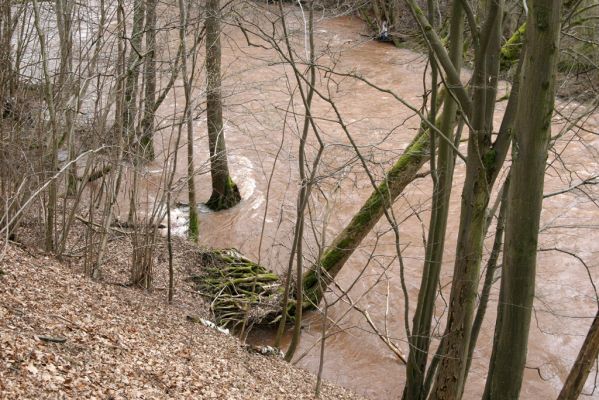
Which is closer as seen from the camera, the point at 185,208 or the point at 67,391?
the point at 67,391

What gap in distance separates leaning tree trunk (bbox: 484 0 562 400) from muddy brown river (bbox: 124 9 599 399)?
1.51 meters

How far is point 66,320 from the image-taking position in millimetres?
5859

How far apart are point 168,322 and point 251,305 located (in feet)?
8.99

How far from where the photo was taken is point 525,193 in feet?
16.5

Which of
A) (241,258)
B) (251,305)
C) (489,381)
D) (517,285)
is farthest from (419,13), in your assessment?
(241,258)

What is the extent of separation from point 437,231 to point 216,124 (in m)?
5.72

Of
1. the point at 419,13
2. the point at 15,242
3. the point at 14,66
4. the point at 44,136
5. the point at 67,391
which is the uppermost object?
the point at 419,13

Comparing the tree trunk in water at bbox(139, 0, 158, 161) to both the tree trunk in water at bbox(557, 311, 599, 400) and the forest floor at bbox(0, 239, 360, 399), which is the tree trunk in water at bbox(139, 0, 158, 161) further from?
the tree trunk in water at bbox(557, 311, 599, 400)

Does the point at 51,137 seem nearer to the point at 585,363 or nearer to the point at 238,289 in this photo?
the point at 238,289

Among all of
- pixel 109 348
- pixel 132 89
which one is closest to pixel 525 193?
pixel 109 348

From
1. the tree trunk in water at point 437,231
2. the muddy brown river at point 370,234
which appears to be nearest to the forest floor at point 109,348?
Result: the tree trunk in water at point 437,231

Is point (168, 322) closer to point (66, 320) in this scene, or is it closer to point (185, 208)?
point (66, 320)

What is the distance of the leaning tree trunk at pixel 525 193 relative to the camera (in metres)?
4.70

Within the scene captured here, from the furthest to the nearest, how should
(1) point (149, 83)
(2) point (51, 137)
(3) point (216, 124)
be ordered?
1. (3) point (216, 124)
2. (1) point (149, 83)
3. (2) point (51, 137)
